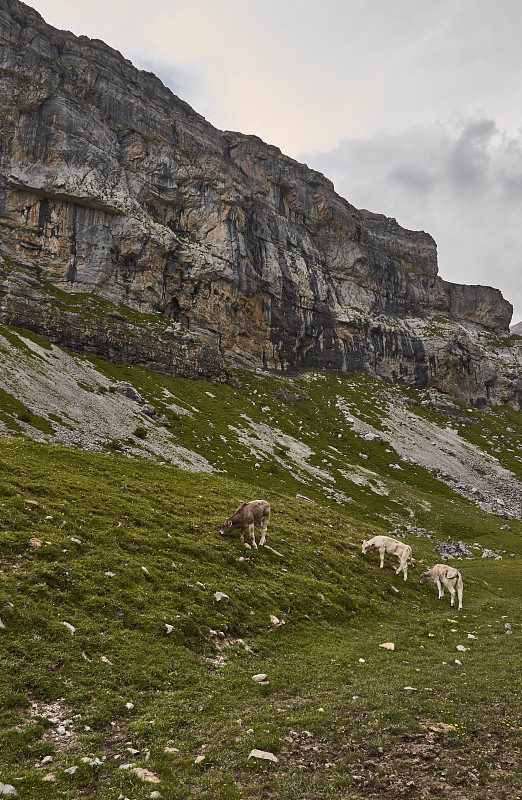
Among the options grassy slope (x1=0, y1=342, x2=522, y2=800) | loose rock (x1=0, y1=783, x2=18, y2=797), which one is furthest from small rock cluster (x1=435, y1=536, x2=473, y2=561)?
loose rock (x1=0, y1=783, x2=18, y2=797)

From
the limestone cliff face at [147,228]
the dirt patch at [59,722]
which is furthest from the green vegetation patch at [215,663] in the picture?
the limestone cliff face at [147,228]

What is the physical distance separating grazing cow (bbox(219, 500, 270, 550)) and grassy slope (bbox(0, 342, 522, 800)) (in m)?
0.94

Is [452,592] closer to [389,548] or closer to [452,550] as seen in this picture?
[389,548]

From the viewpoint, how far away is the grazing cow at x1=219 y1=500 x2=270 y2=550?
24078 millimetres

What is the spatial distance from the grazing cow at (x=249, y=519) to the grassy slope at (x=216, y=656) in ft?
3.08

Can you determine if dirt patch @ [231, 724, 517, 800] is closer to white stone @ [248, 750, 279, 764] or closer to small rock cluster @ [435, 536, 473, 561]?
white stone @ [248, 750, 279, 764]

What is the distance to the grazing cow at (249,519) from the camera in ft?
79.0

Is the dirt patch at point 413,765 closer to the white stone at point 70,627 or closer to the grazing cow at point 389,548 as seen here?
the white stone at point 70,627

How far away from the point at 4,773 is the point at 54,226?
162 meters

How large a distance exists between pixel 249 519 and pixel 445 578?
14.9m

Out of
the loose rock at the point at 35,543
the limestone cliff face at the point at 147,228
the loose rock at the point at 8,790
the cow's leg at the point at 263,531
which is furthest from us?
the limestone cliff face at the point at 147,228

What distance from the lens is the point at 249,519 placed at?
2411 centimetres

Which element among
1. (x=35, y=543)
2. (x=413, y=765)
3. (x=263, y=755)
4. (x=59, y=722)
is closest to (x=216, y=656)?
(x=263, y=755)

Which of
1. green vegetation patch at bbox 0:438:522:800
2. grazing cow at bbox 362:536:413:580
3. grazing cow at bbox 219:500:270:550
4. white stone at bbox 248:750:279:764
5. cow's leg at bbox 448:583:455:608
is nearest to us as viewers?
green vegetation patch at bbox 0:438:522:800
